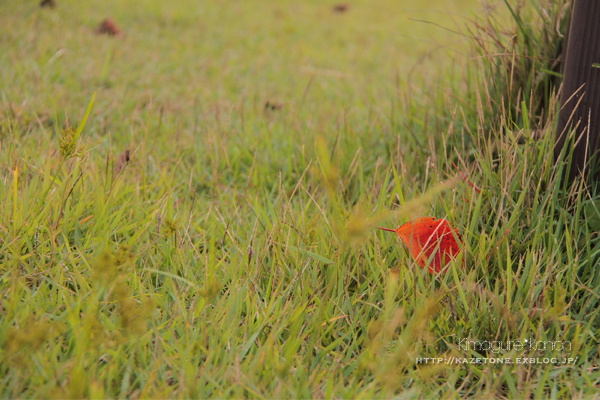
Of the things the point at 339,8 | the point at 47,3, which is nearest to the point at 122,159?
the point at 47,3

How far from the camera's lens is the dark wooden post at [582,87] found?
5.20 feet

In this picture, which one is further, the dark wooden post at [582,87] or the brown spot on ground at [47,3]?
the brown spot on ground at [47,3]

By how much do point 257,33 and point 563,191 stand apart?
429 cm

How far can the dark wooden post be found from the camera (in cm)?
158

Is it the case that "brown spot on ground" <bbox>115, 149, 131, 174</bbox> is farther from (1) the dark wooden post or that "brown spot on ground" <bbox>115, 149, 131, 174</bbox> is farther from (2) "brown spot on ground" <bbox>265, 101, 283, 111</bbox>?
(1) the dark wooden post

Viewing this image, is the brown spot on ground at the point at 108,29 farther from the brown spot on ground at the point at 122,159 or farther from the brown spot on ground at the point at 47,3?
the brown spot on ground at the point at 122,159

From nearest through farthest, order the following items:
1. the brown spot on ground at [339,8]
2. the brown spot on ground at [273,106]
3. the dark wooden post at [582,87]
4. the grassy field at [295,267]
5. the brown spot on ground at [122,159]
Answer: the grassy field at [295,267], the dark wooden post at [582,87], the brown spot on ground at [122,159], the brown spot on ground at [273,106], the brown spot on ground at [339,8]

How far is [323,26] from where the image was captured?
5.87 metres

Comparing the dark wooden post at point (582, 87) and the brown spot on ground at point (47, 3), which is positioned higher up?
the brown spot on ground at point (47, 3)

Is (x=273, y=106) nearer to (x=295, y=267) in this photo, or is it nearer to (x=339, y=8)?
(x=295, y=267)

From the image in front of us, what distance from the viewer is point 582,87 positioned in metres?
1.65

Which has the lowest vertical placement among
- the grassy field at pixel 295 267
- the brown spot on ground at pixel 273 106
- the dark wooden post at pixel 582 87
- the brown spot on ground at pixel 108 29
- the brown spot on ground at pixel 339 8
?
the grassy field at pixel 295 267

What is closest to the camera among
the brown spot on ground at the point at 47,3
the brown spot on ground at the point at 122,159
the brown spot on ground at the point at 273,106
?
the brown spot on ground at the point at 122,159

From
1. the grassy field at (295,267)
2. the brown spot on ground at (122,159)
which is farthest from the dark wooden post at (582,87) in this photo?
the brown spot on ground at (122,159)
